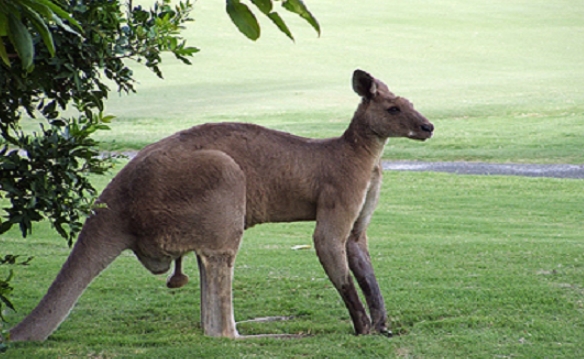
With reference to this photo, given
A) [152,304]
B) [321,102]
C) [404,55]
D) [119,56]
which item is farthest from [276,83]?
[119,56]

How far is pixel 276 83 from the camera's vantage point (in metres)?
31.1

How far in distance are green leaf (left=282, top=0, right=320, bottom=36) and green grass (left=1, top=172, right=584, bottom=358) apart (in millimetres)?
3149

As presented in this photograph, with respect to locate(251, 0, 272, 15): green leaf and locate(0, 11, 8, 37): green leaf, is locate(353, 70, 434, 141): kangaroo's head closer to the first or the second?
locate(251, 0, 272, 15): green leaf

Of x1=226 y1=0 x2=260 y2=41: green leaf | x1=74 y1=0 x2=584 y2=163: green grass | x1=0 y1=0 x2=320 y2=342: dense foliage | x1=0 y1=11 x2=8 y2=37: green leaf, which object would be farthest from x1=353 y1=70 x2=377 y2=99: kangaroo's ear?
x1=74 y1=0 x2=584 y2=163: green grass

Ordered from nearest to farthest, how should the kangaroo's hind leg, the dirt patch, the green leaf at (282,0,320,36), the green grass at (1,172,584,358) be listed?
the green leaf at (282,0,320,36) → the green grass at (1,172,584,358) → the kangaroo's hind leg → the dirt patch

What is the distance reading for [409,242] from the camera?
9938 millimetres

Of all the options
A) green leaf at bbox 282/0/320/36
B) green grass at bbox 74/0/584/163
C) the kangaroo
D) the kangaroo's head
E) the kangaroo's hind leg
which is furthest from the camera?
green grass at bbox 74/0/584/163

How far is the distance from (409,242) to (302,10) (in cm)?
748

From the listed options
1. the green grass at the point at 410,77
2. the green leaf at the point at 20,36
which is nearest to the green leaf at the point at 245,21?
the green leaf at the point at 20,36

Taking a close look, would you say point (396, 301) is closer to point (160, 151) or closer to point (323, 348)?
point (323, 348)

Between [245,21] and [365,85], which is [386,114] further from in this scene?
[245,21]

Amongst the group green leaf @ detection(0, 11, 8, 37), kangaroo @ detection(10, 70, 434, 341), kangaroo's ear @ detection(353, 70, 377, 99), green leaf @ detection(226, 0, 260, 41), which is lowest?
kangaroo @ detection(10, 70, 434, 341)

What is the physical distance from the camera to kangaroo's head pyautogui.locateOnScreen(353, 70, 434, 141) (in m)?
6.36

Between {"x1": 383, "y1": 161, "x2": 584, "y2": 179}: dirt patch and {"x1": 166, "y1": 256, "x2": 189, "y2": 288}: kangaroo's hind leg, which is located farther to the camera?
{"x1": 383, "y1": 161, "x2": 584, "y2": 179}: dirt patch
